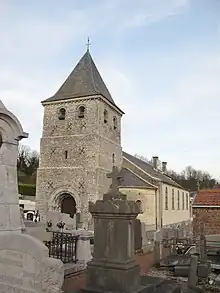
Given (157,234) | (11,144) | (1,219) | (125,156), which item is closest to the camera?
(1,219)

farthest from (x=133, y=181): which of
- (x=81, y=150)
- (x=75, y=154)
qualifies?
(x=75, y=154)

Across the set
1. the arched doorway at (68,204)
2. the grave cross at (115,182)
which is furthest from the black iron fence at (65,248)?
the arched doorway at (68,204)

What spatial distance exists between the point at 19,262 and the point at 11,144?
7.82 ft

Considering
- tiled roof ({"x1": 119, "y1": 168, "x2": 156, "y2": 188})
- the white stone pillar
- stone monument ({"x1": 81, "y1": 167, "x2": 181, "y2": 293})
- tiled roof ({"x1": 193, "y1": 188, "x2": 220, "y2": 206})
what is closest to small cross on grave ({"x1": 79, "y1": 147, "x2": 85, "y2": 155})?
tiled roof ({"x1": 119, "y1": 168, "x2": 156, "y2": 188})

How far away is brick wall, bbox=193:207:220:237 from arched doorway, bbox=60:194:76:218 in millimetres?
12279

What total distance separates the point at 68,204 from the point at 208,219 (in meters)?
13.8

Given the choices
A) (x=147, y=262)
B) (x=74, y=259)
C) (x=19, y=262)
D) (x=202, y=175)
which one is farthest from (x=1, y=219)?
(x=202, y=175)

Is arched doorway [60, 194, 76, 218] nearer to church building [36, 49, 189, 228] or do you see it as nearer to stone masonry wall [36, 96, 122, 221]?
church building [36, 49, 189, 228]

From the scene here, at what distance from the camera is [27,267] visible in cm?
516

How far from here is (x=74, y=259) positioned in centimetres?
899

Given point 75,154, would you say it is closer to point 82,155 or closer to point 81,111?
point 82,155

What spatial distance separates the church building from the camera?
2806cm

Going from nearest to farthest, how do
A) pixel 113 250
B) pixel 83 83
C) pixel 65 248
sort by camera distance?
1. pixel 113 250
2. pixel 65 248
3. pixel 83 83

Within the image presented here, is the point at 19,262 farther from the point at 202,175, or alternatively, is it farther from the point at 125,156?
the point at 202,175
